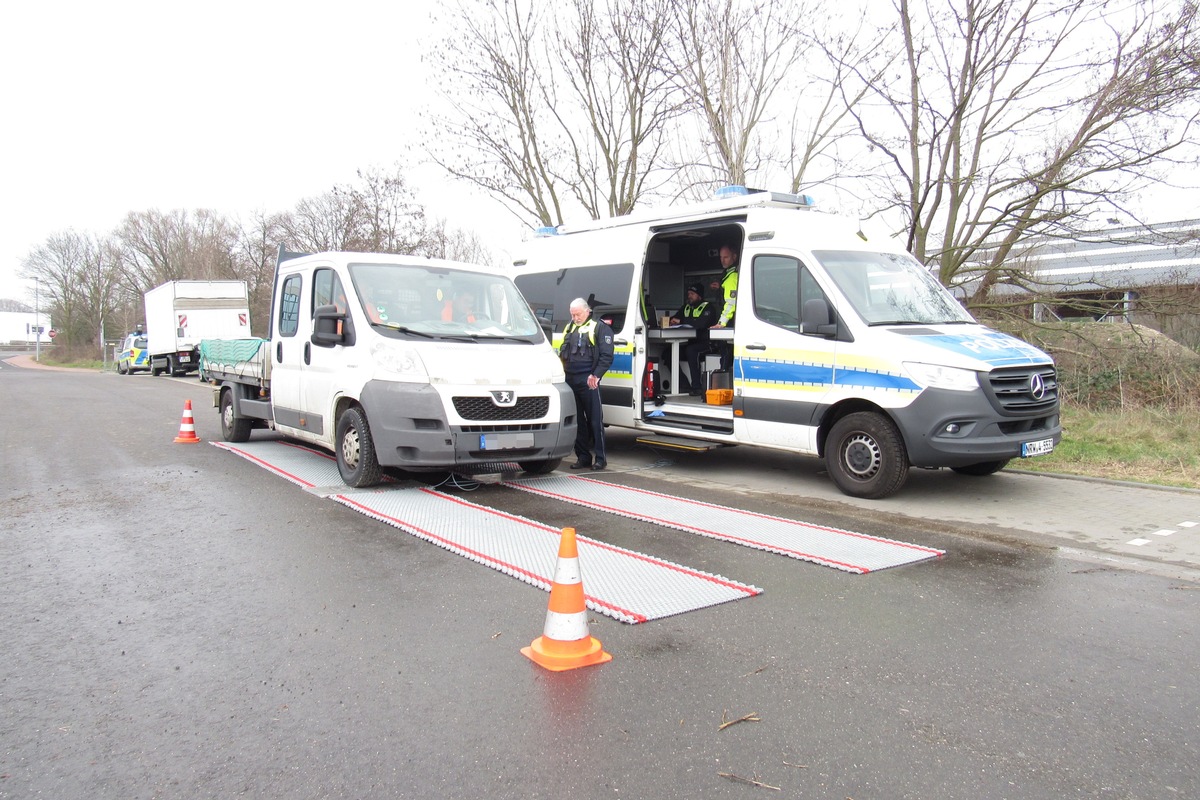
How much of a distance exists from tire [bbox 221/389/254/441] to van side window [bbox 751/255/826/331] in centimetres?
706

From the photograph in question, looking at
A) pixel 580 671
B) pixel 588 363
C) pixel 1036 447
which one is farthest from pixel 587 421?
pixel 580 671

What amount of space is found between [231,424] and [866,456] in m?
8.37

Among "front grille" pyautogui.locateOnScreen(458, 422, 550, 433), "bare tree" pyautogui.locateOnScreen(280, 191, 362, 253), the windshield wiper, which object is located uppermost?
"bare tree" pyautogui.locateOnScreen(280, 191, 362, 253)

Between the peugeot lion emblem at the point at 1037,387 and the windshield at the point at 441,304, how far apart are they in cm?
460

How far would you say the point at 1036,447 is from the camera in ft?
23.7

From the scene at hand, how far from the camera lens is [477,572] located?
5086 millimetres

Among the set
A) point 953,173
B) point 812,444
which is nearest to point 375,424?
point 812,444

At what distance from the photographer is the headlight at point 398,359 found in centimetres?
729

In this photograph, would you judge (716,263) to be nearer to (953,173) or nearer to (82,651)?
(953,173)

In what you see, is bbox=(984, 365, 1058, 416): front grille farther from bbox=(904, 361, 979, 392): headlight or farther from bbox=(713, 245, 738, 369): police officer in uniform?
bbox=(713, 245, 738, 369): police officer in uniform

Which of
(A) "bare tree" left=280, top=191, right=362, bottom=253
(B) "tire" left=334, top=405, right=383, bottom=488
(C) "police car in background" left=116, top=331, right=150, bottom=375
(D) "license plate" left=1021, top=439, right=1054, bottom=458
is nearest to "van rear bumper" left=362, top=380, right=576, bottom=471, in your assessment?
(B) "tire" left=334, top=405, right=383, bottom=488

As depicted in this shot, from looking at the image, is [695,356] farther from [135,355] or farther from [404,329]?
[135,355]

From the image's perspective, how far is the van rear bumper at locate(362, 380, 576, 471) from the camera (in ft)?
23.5

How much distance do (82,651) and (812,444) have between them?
603cm
